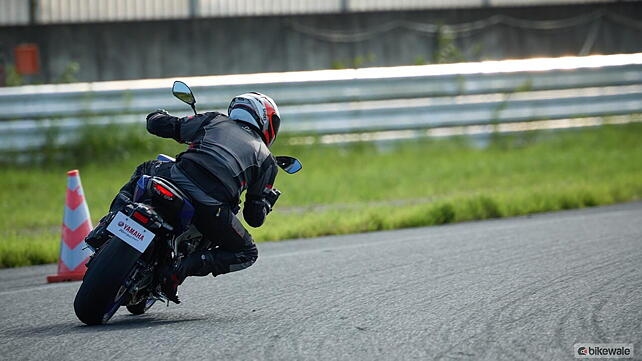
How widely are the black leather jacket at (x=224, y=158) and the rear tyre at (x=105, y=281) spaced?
66cm

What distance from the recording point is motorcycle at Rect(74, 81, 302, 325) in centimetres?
620

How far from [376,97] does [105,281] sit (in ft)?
32.9

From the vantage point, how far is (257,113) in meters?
7.09

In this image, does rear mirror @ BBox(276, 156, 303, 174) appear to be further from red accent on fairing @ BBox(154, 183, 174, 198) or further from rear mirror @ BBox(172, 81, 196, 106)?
red accent on fairing @ BBox(154, 183, 174, 198)

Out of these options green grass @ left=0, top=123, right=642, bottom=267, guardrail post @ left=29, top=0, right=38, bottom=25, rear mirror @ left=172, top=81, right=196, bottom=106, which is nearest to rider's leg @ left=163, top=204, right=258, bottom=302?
rear mirror @ left=172, top=81, right=196, bottom=106

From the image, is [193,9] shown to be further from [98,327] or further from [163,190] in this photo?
[98,327]

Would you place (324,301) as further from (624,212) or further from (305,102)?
(305,102)

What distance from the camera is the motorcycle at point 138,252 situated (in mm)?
6195

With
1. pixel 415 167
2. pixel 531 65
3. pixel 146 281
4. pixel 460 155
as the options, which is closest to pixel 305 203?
pixel 415 167

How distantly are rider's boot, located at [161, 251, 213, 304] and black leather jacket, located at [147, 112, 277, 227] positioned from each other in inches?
13.9

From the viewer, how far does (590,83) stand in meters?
17.1

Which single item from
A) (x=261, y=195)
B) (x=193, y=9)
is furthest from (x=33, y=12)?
(x=261, y=195)

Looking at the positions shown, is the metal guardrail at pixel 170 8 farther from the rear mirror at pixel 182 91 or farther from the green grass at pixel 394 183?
the rear mirror at pixel 182 91

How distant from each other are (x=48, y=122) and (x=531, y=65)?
686 centimetres
